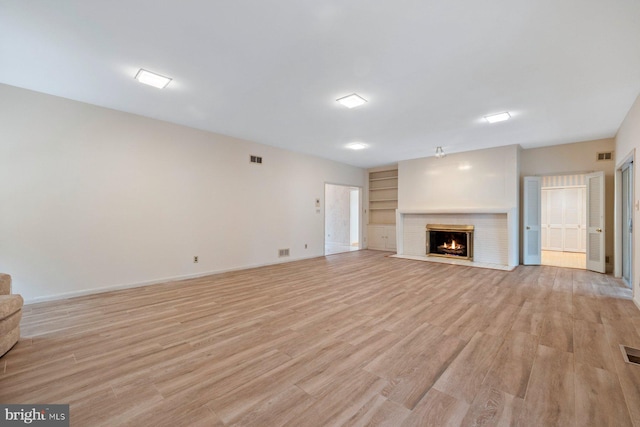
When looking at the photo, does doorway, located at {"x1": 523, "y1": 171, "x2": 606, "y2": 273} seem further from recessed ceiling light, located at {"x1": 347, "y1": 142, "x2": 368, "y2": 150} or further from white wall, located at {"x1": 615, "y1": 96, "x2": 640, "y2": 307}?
recessed ceiling light, located at {"x1": 347, "y1": 142, "x2": 368, "y2": 150}

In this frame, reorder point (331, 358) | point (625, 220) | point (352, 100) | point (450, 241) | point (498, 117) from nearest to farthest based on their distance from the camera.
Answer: point (331, 358)
point (352, 100)
point (498, 117)
point (625, 220)
point (450, 241)

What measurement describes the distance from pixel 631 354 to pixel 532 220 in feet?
15.8

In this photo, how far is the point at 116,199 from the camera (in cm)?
420

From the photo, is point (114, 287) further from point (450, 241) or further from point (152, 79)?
point (450, 241)

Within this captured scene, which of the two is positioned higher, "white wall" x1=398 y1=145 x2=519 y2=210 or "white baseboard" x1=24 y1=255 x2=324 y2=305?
"white wall" x1=398 y1=145 x2=519 y2=210

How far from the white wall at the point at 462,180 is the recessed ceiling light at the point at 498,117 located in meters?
2.14

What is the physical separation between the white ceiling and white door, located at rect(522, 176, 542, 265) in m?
1.87

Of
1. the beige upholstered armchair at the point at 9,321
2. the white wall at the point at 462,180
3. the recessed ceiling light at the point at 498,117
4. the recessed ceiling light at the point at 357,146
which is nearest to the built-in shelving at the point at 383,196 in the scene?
the white wall at the point at 462,180

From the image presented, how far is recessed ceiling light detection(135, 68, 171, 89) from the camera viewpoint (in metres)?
3.09

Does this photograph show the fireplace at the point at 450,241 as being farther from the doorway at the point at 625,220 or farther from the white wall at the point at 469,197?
the doorway at the point at 625,220

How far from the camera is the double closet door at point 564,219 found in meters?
8.48

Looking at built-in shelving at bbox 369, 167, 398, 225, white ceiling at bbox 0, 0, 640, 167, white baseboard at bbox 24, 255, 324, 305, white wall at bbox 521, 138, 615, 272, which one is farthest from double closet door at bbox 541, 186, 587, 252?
white baseboard at bbox 24, 255, 324, 305

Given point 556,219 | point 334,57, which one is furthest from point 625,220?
point 334,57

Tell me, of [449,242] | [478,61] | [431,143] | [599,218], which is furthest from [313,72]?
[599,218]
